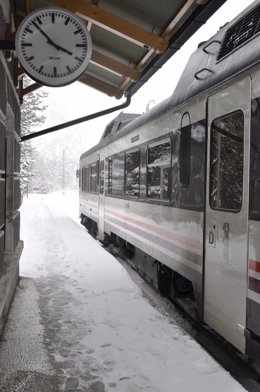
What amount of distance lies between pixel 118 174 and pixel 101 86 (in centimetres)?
240

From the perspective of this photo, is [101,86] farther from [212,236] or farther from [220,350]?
[220,350]

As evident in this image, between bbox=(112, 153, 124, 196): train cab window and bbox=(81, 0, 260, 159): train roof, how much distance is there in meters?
3.69

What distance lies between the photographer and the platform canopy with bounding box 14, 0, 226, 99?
4.92 meters

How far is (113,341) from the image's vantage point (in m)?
4.57

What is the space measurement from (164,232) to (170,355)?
2487mm

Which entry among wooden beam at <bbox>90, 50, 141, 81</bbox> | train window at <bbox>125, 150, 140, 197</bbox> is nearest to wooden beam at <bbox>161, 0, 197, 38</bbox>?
wooden beam at <bbox>90, 50, 141, 81</bbox>

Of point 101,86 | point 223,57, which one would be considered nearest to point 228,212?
point 223,57

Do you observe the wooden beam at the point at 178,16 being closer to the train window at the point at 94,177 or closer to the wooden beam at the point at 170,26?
the wooden beam at the point at 170,26

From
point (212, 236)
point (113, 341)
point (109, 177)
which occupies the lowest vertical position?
point (113, 341)

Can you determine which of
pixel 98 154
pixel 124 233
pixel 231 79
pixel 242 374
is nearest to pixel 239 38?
pixel 231 79

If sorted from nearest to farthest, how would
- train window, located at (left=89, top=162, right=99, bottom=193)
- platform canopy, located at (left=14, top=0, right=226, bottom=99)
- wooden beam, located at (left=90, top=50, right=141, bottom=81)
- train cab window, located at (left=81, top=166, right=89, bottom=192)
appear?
platform canopy, located at (left=14, top=0, right=226, bottom=99)
wooden beam, located at (left=90, top=50, right=141, bottom=81)
train window, located at (left=89, top=162, right=99, bottom=193)
train cab window, located at (left=81, top=166, right=89, bottom=192)

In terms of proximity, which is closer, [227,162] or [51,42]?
[51,42]

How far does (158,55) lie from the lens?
5.89 meters

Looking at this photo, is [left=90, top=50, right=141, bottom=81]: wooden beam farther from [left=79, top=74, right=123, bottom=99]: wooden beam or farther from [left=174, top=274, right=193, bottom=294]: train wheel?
[left=174, top=274, right=193, bottom=294]: train wheel
